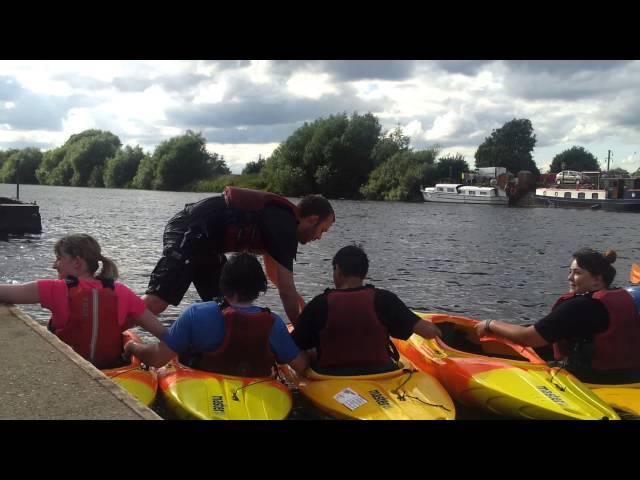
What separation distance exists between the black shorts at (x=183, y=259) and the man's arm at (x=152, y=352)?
0.77 m

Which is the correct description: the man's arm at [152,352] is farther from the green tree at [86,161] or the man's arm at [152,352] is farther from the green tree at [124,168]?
the green tree at [86,161]

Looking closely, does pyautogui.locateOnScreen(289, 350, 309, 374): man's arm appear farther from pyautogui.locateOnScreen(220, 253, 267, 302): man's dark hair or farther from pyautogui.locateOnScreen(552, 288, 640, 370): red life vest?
pyautogui.locateOnScreen(552, 288, 640, 370): red life vest

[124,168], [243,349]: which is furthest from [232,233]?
[124,168]

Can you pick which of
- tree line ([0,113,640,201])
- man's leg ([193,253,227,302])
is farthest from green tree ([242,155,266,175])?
man's leg ([193,253,227,302])

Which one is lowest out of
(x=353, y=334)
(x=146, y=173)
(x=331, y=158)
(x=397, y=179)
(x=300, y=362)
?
(x=300, y=362)

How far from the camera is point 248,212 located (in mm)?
6012

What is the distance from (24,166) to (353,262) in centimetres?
12623

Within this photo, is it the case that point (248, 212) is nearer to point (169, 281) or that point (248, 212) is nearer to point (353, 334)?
point (169, 281)

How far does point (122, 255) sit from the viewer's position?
20.1m

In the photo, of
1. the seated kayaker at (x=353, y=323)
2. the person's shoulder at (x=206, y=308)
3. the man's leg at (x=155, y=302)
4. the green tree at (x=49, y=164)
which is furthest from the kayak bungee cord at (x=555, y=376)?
the green tree at (x=49, y=164)

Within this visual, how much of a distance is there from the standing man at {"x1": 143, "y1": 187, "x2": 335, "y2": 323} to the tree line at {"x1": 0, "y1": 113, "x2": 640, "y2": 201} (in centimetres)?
3040

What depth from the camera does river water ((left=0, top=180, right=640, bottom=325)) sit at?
1492cm

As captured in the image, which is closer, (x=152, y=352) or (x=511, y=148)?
(x=152, y=352)

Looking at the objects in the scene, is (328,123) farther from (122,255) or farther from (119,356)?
(119,356)
